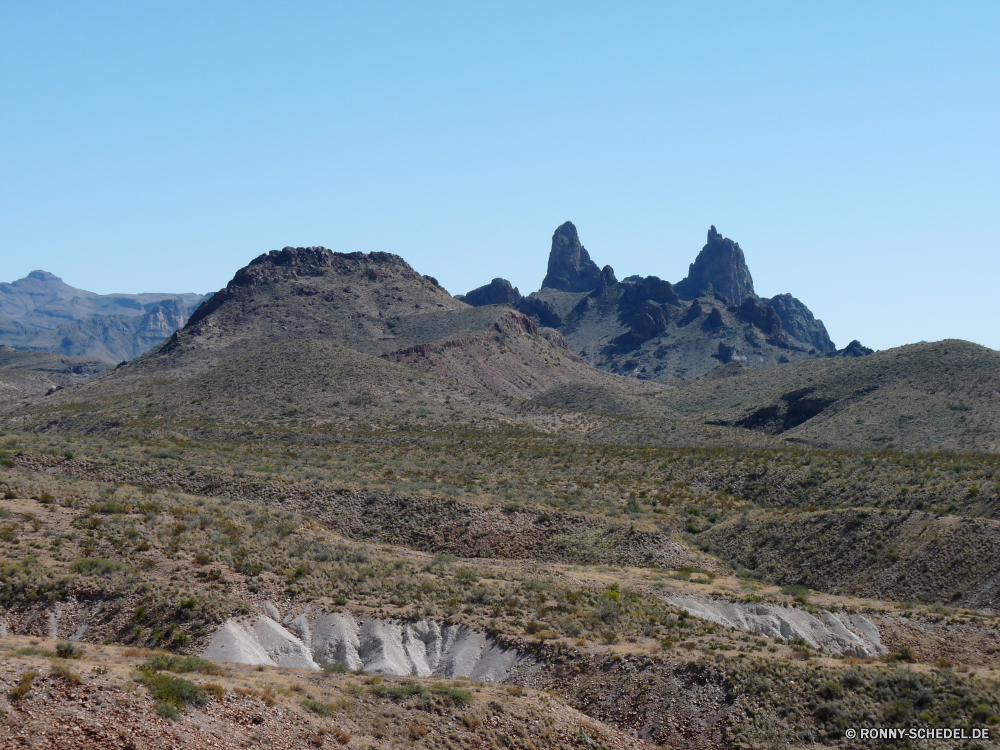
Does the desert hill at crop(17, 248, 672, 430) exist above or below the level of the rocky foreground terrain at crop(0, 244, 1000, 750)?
above

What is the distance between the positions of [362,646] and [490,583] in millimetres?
7091

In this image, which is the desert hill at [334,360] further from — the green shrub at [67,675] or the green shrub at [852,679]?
the green shrub at [67,675]

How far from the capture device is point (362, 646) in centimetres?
2805

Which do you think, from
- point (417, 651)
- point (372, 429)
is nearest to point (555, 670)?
point (417, 651)

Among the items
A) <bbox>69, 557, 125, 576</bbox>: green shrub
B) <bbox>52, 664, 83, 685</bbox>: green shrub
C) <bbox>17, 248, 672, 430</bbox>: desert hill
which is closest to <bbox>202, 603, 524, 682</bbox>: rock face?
<bbox>69, 557, 125, 576</bbox>: green shrub

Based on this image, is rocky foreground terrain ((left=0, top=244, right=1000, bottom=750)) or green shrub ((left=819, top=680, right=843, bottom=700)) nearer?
rocky foreground terrain ((left=0, top=244, right=1000, bottom=750))

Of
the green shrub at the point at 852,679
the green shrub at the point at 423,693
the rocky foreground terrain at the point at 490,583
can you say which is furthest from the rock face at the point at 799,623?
the green shrub at the point at 423,693

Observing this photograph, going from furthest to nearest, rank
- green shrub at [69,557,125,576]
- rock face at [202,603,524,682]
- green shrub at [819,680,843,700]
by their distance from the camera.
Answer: green shrub at [69,557,125,576], rock face at [202,603,524,682], green shrub at [819,680,843,700]

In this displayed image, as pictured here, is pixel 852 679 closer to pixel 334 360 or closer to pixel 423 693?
pixel 423 693

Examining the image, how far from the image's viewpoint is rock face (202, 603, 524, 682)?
87.7ft

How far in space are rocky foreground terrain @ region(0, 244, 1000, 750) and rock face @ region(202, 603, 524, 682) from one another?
97 mm

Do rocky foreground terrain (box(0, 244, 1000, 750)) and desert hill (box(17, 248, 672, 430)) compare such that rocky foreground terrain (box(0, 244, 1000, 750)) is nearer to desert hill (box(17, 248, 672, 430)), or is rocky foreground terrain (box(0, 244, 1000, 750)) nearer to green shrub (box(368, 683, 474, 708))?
green shrub (box(368, 683, 474, 708))

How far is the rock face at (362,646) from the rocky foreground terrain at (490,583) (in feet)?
0.32

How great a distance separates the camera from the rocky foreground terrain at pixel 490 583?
68.1 feet
